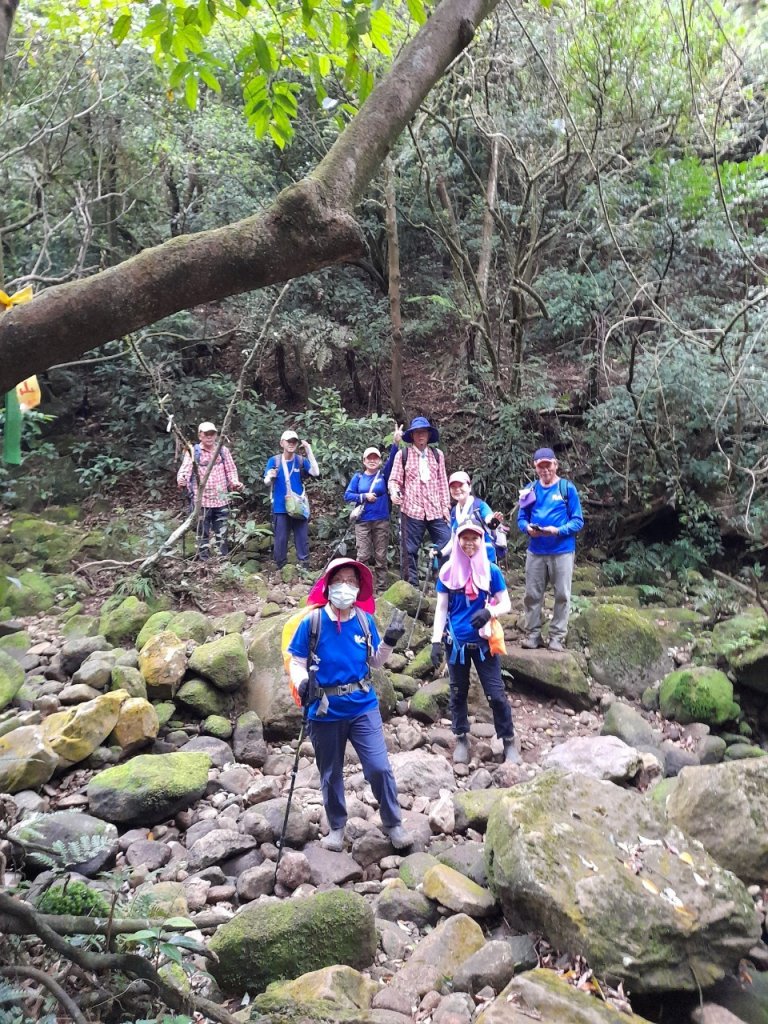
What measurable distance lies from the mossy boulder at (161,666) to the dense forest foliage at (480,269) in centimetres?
425

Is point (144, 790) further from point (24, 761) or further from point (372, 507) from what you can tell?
point (372, 507)

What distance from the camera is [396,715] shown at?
269 inches

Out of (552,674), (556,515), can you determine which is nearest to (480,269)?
(556,515)

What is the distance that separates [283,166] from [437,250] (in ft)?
12.4

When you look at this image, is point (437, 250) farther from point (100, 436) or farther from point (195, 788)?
point (195, 788)

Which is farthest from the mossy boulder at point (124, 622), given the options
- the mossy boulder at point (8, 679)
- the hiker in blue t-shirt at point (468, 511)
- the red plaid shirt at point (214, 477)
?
the hiker in blue t-shirt at point (468, 511)

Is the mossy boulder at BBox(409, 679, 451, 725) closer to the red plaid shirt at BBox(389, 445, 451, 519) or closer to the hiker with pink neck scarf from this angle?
the hiker with pink neck scarf

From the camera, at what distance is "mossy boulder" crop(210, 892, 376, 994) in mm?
3338

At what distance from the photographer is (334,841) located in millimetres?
4707

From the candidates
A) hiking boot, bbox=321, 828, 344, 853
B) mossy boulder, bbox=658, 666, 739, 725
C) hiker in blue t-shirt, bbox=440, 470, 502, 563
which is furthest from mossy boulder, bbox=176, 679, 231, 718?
mossy boulder, bbox=658, 666, 739, 725

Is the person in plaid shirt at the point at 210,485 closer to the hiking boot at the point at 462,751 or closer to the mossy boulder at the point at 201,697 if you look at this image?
the mossy boulder at the point at 201,697

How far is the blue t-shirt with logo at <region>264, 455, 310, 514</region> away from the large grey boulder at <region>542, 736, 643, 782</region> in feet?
17.4

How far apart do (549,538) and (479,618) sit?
2417 millimetres

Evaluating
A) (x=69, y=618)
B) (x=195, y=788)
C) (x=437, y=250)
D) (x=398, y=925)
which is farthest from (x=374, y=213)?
(x=398, y=925)
